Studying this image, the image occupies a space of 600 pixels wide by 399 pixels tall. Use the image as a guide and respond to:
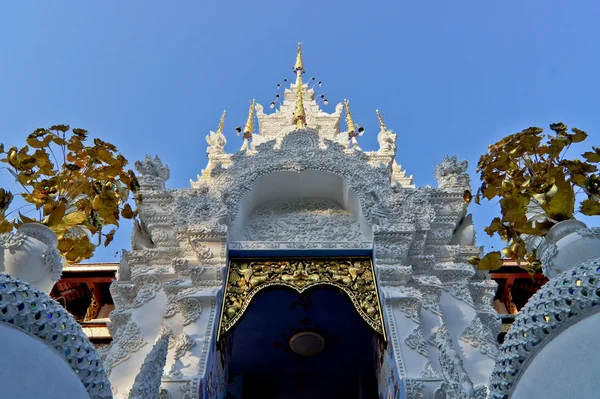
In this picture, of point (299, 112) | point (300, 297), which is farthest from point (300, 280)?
point (299, 112)

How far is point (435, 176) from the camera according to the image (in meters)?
8.07

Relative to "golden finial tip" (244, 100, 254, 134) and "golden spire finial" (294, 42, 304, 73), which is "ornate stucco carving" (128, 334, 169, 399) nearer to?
"golden finial tip" (244, 100, 254, 134)

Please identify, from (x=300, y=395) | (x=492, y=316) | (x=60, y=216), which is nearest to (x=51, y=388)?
(x=60, y=216)

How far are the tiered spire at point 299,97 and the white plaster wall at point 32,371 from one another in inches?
341

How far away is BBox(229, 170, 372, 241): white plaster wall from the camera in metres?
7.61

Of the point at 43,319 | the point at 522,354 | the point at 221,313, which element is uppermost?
the point at 221,313

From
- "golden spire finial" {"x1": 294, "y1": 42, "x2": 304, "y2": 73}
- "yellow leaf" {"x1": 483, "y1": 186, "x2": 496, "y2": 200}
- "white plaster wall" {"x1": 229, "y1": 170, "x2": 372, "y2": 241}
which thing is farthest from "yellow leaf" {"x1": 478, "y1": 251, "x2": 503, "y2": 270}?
"golden spire finial" {"x1": 294, "y1": 42, "x2": 304, "y2": 73}

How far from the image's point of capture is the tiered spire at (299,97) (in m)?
11.7

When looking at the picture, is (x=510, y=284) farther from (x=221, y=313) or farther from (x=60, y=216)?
(x=60, y=216)

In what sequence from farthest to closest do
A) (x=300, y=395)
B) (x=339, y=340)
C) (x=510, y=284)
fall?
(x=510, y=284), (x=300, y=395), (x=339, y=340)

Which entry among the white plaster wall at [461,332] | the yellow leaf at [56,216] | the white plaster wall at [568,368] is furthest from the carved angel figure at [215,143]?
the white plaster wall at [568,368]

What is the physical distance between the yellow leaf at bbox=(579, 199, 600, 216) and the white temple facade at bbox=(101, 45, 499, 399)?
5.31 feet

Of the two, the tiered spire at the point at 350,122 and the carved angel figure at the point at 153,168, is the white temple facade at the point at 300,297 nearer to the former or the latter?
the carved angel figure at the point at 153,168

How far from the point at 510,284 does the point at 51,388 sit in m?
8.55
